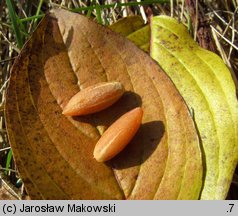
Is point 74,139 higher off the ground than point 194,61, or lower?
lower

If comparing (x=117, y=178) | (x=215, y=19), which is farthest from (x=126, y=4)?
(x=117, y=178)

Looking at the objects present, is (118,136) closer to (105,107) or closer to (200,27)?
(105,107)

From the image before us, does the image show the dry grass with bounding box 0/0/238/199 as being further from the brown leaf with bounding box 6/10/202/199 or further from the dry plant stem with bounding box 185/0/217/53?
the brown leaf with bounding box 6/10/202/199

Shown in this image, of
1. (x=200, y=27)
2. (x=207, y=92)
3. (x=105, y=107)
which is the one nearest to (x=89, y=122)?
(x=105, y=107)

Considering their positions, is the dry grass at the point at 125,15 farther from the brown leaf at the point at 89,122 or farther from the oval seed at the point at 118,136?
the oval seed at the point at 118,136

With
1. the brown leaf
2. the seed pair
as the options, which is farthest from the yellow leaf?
the seed pair

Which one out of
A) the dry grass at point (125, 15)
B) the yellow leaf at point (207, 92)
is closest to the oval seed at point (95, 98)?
the yellow leaf at point (207, 92)

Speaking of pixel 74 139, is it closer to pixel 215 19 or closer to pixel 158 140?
pixel 158 140
